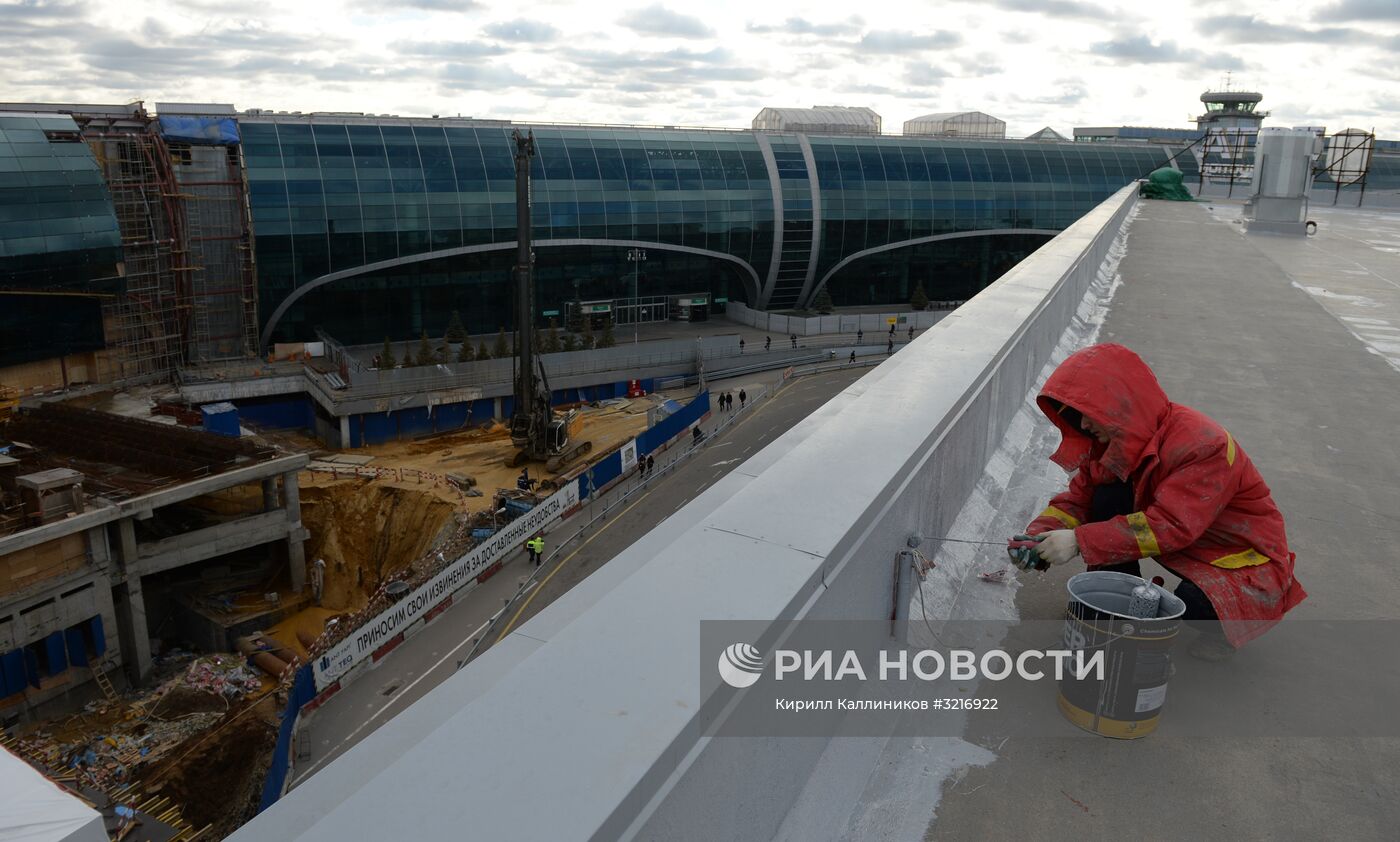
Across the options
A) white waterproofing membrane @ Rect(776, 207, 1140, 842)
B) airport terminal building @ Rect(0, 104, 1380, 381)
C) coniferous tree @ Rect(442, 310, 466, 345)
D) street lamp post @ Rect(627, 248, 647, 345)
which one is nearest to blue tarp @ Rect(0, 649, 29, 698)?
airport terminal building @ Rect(0, 104, 1380, 381)

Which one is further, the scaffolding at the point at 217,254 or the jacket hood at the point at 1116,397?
the scaffolding at the point at 217,254

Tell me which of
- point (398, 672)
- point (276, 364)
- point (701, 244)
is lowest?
point (398, 672)

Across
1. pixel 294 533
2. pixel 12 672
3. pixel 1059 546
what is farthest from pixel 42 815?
pixel 294 533

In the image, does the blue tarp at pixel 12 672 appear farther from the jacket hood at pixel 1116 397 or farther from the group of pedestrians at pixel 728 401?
the jacket hood at pixel 1116 397

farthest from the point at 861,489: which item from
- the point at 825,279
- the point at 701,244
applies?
the point at 825,279

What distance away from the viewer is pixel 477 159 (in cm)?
4141

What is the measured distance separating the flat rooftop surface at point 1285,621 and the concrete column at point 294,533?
21.3 m

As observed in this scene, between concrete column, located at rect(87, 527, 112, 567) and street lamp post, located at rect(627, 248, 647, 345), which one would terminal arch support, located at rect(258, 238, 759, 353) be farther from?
concrete column, located at rect(87, 527, 112, 567)

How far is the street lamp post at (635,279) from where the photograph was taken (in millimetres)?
45356

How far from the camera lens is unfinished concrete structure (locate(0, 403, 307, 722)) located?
1988 centimetres

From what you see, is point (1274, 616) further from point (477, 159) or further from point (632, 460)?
point (477, 159)

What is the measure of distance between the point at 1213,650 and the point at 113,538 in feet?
78.3

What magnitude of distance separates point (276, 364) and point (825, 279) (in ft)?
91.4

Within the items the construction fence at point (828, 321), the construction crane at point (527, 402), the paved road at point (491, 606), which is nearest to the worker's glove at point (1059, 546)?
the paved road at point (491, 606)
